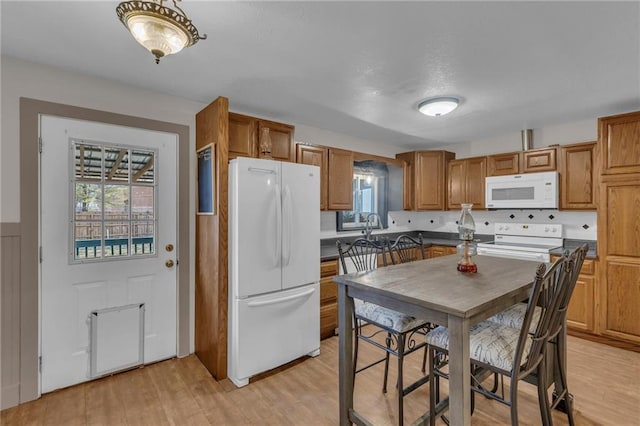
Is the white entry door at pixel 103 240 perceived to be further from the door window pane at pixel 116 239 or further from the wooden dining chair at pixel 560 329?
the wooden dining chair at pixel 560 329

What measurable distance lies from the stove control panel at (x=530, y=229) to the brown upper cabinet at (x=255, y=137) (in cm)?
306

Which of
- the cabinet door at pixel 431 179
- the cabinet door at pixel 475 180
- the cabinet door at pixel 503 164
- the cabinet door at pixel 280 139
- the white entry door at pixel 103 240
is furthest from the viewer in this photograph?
the cabinet door at pixel 431 179

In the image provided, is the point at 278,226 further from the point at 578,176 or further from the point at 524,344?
the point at 578,176

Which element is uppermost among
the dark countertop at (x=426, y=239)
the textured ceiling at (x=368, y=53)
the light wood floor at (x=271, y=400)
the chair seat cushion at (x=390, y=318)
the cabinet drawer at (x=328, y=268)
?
the textured ceiling at (x=368, y=53)

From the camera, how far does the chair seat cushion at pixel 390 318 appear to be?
1.84 meters

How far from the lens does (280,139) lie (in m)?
3.10

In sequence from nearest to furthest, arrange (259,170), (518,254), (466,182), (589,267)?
(259,170), (589,267), (518,254), (466,182)

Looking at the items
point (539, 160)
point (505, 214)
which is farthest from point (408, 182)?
point (539, 160)

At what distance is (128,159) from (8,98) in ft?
2.55

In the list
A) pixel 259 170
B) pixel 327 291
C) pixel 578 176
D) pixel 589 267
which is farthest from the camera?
pixel 578 176

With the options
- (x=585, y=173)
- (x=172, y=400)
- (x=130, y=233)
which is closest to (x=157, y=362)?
(x=172, y=400)

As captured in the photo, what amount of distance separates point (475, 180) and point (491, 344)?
10.4 ft

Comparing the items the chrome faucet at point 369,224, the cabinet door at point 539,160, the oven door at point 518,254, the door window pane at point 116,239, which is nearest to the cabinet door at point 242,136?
the door window pane at point 116,239

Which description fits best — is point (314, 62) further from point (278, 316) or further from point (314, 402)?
point (314, 402)
